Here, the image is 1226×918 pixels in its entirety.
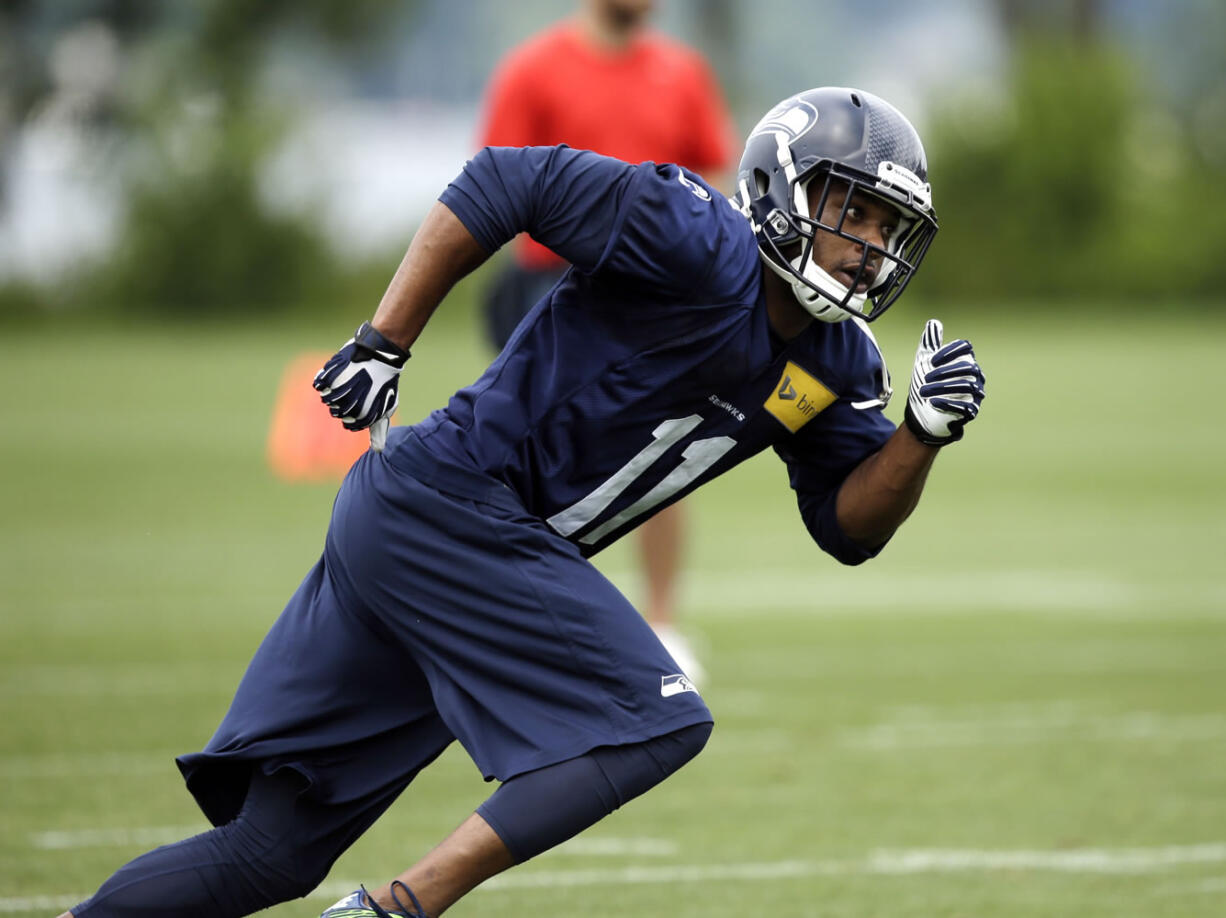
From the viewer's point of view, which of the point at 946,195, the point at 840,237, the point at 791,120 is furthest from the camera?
the point at 946,195

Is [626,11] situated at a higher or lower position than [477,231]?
higher

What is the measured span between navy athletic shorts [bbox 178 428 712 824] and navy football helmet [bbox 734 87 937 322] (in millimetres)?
682

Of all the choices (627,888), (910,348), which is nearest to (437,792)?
(627,888)

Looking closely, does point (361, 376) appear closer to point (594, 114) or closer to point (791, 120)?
point (791, 120)

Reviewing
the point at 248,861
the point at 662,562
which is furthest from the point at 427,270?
the point at 662,562

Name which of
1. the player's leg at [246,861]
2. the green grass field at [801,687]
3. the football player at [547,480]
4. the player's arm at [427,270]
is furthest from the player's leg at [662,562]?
the player's arm at [427,270]

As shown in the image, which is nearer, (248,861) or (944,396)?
(248,861)

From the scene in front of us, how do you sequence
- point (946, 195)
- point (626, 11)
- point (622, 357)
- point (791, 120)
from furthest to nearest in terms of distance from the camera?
point (946, 195) < point (626, 11) < point (791, 120) < point (622, 357)

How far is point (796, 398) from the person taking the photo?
146 inches

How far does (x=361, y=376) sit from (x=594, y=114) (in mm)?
3853

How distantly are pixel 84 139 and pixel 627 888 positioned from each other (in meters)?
33.1

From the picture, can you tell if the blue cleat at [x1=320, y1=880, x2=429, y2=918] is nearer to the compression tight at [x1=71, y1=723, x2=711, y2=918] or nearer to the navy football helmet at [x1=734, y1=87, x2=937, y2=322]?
the compression tight at [x1=71, y1=723, x2=711, y2=918]

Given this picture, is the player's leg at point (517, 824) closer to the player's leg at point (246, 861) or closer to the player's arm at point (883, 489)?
the player's leg at point (246, 861)

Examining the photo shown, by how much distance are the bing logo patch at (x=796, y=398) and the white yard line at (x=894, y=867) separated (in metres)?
1.40
